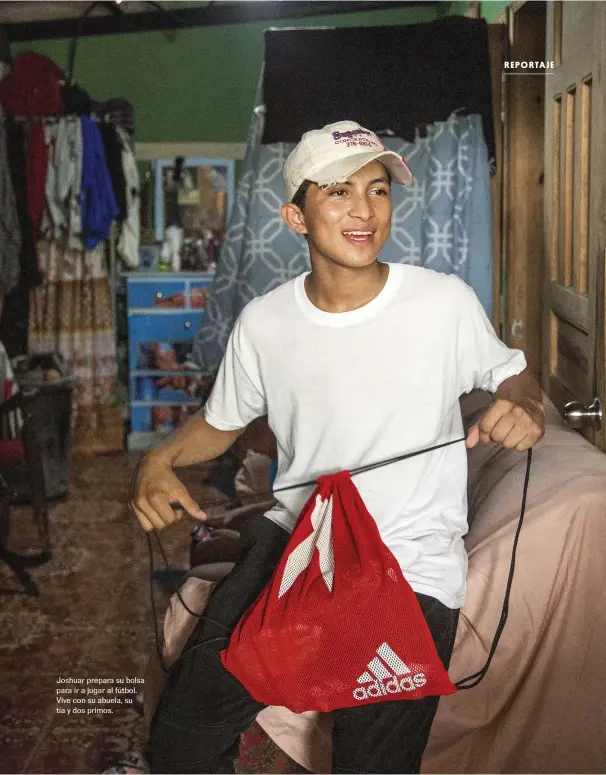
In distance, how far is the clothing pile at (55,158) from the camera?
5312 millimetres

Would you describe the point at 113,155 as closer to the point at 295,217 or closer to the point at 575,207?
the point at 575,207

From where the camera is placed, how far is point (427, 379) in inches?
66.3

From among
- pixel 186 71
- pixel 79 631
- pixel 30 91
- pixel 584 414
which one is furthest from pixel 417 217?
pixel 186 71

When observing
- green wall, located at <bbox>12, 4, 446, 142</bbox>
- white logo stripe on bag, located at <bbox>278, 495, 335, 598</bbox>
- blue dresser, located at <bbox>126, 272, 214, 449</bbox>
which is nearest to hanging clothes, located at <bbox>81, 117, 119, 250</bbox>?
blue dresser, located at <bbox>126, 272, 214, 449</bbox>

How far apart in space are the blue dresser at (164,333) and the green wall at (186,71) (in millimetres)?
1112

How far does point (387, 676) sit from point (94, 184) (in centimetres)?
440

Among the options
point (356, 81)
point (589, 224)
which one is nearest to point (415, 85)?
point (356, 81)

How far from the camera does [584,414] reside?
79.9 inches

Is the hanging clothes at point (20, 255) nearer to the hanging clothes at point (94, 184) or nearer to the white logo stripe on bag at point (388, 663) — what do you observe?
the hanging clothes at point (94, 184)

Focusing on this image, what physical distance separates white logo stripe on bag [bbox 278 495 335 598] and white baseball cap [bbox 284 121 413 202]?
59 centimetres

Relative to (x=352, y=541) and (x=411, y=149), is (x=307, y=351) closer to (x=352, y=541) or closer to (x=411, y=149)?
(x=352, y=541)

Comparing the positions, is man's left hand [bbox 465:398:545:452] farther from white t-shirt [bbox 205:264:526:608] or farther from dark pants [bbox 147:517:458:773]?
dark pants [bbox 147:517:458:773]

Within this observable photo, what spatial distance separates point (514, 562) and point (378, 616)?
349 millimetres

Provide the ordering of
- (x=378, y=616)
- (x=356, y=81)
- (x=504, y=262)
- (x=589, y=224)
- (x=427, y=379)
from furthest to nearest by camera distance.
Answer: (x=504, y=262), (x=356, y=81), (x=589, y=224), (x=427, y=379), (x=378, y=616)
